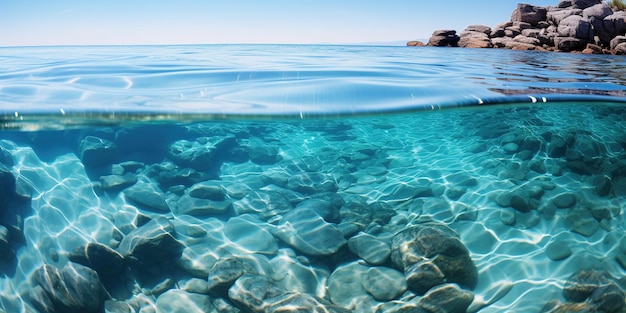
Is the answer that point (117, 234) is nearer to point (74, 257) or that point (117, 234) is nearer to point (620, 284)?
point (74, 257)

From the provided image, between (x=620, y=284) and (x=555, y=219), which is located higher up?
(x=555, y=219)

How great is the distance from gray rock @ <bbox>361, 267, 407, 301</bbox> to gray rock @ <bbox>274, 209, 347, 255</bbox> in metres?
0.59

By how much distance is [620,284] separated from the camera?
14.4ft

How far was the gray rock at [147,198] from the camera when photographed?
17.6 ft

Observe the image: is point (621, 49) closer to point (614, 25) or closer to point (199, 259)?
point (614, 25)

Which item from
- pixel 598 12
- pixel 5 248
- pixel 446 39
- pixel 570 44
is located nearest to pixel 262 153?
pixel 5 248

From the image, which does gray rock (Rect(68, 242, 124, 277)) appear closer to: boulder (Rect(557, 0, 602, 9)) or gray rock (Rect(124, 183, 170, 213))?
gray rock (Rect(124, 183, 170, 213))

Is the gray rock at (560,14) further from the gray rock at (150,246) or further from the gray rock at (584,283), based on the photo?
the gray rock at (150,246)

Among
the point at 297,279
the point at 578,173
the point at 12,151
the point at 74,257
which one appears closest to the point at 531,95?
→ the point at 578,173

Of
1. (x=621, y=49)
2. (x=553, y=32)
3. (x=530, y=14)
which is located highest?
(x=530, y=14)

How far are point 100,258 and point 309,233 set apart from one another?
276cm

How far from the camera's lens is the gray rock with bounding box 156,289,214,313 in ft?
12.9

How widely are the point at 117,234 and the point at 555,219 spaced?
6654 millimetres

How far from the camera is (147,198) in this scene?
545 cm
